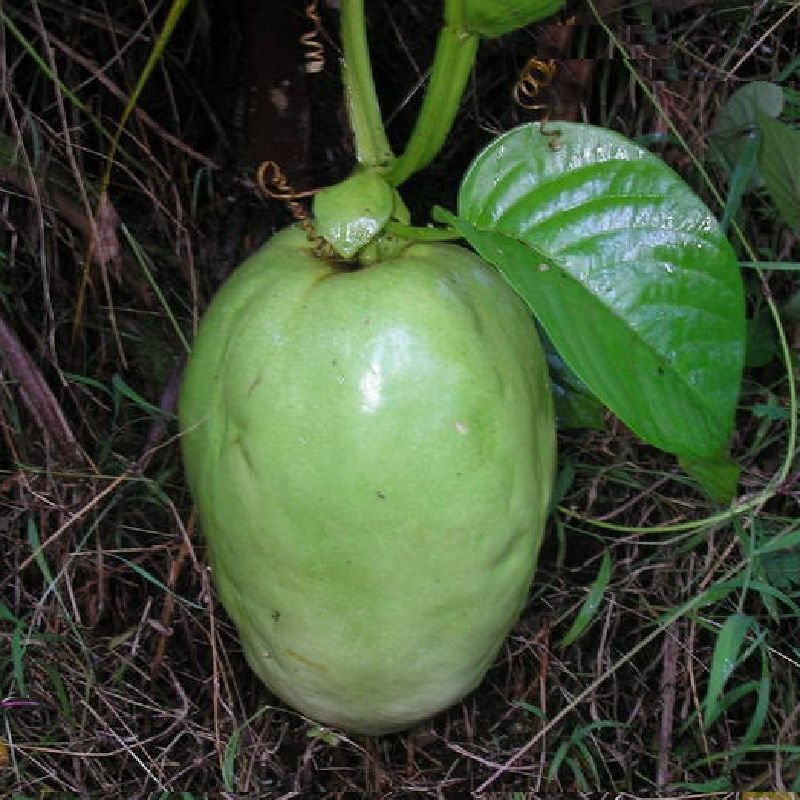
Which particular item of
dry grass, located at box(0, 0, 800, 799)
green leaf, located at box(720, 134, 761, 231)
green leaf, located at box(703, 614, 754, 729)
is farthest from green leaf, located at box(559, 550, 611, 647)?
green leaf, located at box(720, 134, 761, 231)

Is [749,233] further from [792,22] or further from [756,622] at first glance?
[756,622]

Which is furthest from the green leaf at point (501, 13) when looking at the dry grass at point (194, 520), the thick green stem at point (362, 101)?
the dry grass at point (194, 520)

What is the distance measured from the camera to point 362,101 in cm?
113

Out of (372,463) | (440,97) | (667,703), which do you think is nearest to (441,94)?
(440,97)

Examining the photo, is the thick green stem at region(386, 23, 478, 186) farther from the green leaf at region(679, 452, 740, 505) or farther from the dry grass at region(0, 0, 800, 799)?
the green leaf at region(679, 452, 740, 505)

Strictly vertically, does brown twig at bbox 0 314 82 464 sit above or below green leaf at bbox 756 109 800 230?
below

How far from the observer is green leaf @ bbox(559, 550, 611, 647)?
1368 millimetres

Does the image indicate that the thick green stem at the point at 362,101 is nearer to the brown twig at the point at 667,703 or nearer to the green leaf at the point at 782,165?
the green leaf at the point at 782,165

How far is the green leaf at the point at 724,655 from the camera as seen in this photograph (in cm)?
129

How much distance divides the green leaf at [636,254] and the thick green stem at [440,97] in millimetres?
52

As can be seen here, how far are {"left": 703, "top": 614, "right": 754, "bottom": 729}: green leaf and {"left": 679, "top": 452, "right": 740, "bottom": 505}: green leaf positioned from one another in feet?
0.46

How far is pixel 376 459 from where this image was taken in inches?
38.4

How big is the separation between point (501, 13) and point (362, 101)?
0.17m

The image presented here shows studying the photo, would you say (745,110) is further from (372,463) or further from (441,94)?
(372,463)
